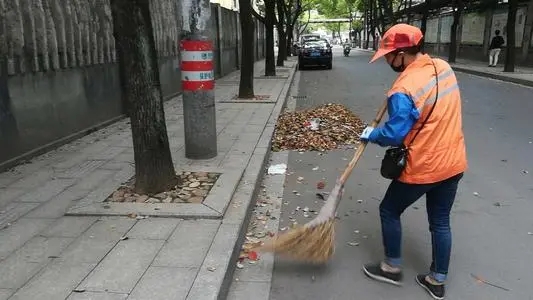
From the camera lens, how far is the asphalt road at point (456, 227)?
3.46 meters

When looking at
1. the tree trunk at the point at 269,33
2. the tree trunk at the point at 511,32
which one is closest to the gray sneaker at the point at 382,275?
the tree trunk at the point at 269,33

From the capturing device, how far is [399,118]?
297 cm

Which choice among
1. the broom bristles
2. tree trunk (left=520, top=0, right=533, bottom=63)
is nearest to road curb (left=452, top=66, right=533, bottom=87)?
tree trunk (left=520, top=0, right=533, bottom=63)

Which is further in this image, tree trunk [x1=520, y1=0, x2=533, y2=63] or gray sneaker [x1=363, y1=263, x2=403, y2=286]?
tree trunk [x1=520, y1=0, x2=533, y2=63]

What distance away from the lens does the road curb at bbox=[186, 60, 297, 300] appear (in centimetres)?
311

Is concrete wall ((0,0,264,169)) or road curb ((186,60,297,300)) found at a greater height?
concrete wall ((0,0,264,169))

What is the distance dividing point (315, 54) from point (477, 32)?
33.4ft

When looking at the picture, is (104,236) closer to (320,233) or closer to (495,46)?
(320,233)

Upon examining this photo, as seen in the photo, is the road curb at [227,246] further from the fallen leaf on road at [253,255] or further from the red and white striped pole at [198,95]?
the red and white striped pole at [198,95]

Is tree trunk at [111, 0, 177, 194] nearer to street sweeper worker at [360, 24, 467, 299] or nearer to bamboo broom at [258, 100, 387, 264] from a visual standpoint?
bamboo broom at [258, 100, 387, 264]

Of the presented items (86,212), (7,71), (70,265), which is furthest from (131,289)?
(7,71)

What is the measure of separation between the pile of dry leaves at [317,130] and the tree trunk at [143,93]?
300 cm

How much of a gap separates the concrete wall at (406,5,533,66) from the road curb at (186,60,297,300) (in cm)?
2035

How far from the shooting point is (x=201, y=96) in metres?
5.87
